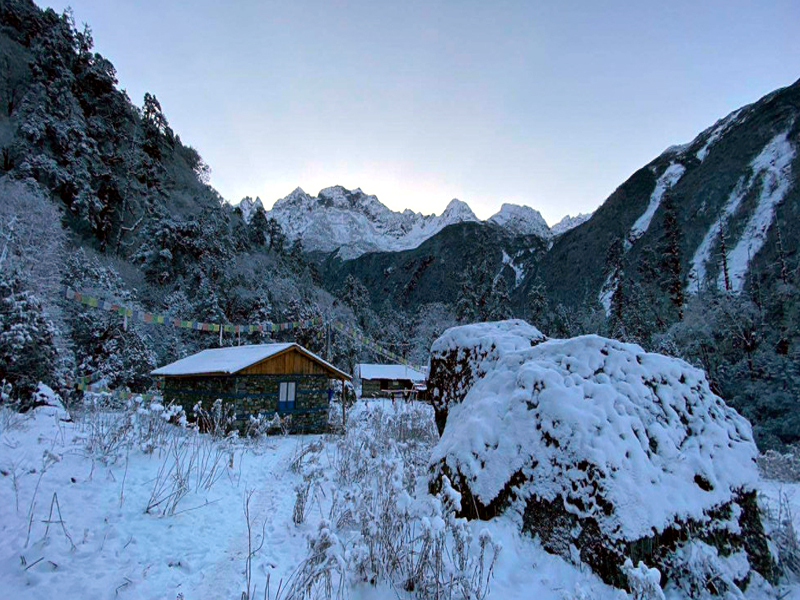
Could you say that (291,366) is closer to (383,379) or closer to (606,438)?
(606,438)

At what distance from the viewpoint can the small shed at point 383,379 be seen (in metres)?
40.2

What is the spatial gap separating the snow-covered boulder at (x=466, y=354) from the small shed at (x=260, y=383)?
33.6 ft

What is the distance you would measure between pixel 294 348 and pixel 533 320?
35642 millimetres

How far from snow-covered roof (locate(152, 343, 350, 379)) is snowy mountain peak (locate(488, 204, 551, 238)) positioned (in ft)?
430

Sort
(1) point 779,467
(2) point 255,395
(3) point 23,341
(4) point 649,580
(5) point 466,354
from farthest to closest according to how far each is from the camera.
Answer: (2) point 255,395 < (3) point 23,341 < (1) point 779,467 < (5) point 466,354 < (4) point 649,580

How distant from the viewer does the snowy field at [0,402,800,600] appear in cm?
301

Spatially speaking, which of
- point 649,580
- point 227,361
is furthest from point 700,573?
point 227,361

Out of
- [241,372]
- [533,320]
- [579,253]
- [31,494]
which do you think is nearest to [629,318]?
[533,320]

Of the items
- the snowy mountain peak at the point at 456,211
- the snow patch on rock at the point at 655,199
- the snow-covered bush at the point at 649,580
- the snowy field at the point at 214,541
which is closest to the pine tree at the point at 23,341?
the snowy field at the point at 214,541

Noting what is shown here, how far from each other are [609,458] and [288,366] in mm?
15302

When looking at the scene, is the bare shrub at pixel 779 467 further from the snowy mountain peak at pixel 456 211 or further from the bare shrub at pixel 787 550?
the snowy mountain peak at pixel 456 211

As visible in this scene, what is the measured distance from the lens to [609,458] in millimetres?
3830

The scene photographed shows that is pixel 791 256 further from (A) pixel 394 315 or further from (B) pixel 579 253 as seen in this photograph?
(A) pixel 394 315

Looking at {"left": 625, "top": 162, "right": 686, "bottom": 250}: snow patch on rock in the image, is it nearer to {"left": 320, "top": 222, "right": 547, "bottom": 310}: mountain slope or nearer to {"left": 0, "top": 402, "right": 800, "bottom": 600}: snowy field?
{"left": 320, "top": 222, "right": 547, "bottom": 310}: mountain slope
